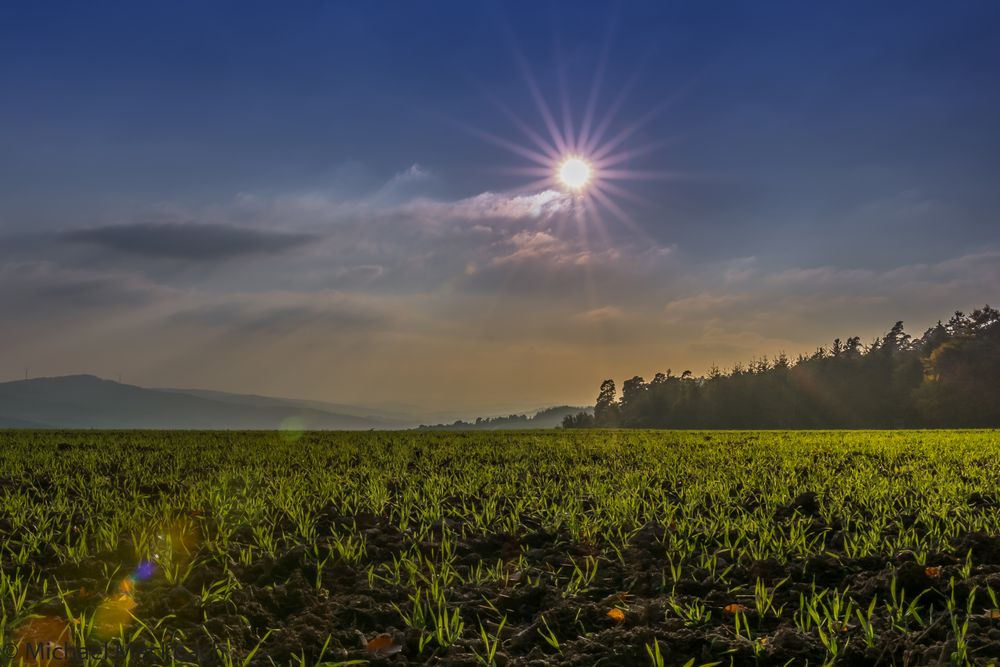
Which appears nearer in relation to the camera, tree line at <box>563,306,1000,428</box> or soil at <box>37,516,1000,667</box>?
soil at <box>37,516,1000,667</box>

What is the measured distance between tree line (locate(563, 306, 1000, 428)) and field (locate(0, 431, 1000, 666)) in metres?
59.5

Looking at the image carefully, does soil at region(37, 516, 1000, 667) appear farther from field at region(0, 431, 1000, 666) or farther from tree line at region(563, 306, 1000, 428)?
tree line at region(563, 306, 1000, 428)

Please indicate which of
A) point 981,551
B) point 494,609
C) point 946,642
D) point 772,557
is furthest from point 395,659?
point 981,551

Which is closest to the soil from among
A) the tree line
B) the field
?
the field

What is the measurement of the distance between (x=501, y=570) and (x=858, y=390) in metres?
76.8

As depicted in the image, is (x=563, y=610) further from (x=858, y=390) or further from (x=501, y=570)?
(x=858, y=390)

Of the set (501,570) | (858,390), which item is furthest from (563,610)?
(858,390)

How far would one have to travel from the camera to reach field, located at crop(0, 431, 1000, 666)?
10.8ft

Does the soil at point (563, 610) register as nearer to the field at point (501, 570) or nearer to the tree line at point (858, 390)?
the field at point (501, 570)

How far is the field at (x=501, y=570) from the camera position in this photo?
3299 mm

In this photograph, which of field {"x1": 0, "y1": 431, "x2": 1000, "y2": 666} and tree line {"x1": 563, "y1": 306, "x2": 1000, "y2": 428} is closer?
field {"x1": 0, "y1": 431, "x2": 1000, "y2": 666}

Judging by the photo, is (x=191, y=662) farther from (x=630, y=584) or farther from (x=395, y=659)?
(x=630, y=584)

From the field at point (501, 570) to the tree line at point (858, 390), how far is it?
59.5 meters

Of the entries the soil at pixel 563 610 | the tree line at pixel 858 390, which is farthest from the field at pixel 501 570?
the tree line at pixel 858 390
